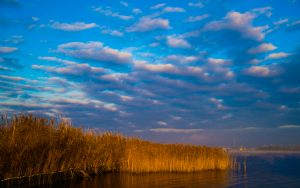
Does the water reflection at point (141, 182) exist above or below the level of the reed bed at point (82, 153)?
below

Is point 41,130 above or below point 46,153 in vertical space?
above

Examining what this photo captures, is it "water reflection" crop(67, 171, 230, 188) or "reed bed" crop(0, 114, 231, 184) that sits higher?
"reed bed" crop(0, 114, 231, 184)

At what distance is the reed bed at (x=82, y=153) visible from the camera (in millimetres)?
13220

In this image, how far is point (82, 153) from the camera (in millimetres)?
18562

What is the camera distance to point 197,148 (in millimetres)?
27250

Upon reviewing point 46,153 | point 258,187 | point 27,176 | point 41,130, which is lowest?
point 258,187

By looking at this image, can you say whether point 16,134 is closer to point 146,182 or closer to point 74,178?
point 74,178

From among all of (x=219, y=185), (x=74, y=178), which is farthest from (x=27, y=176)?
(x=219, y=185)

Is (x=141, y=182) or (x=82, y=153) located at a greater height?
(x=82, y=153)

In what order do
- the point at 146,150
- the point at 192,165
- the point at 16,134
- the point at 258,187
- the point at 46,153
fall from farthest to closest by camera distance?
the point at 192,165 → the point at 146,150 → the point at 258,187 → the point at 46,153 → the point at 16,134

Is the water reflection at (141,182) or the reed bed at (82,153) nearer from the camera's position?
the reed bed at (82,153)

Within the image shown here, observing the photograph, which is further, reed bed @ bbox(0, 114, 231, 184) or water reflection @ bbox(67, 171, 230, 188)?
water reflection @ bbox(67, 171, 230, 188)

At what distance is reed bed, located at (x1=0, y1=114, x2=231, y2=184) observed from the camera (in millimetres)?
13220

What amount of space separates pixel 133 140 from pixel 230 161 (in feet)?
37.5
